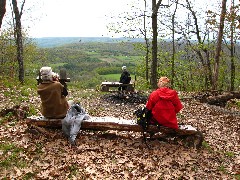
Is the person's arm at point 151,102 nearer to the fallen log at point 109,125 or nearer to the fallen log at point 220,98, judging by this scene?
the fallen log at point 109,125

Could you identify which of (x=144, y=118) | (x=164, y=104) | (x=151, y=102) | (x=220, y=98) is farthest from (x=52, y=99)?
(x=220, y=98)

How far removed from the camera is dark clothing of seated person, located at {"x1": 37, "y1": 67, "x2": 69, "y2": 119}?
700 cm

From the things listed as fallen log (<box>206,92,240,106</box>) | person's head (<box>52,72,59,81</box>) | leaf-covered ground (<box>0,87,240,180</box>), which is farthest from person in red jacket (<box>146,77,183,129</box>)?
fallen log (<box>206,92,240,106</box>)

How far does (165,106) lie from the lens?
275 inches

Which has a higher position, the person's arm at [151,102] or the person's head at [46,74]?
the person's head at [46,74]

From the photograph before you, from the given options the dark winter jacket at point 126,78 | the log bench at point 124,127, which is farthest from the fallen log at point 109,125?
the dark winter jacket at point 126,78

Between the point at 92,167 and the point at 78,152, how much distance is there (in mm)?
726

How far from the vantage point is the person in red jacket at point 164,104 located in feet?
22.9

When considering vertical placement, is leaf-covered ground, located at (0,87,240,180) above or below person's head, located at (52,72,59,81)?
below

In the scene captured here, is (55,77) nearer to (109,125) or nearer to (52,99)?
(52,99)

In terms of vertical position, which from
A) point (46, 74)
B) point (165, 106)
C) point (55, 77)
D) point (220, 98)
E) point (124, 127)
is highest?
point (46, 74)

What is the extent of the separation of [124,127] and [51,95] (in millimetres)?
2088

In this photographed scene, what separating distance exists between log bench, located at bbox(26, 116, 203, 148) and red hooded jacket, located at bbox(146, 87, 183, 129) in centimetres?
20

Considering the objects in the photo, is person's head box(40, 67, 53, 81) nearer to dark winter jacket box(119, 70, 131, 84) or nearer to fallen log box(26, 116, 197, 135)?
fallen log box(26, 116, 197, 135)
